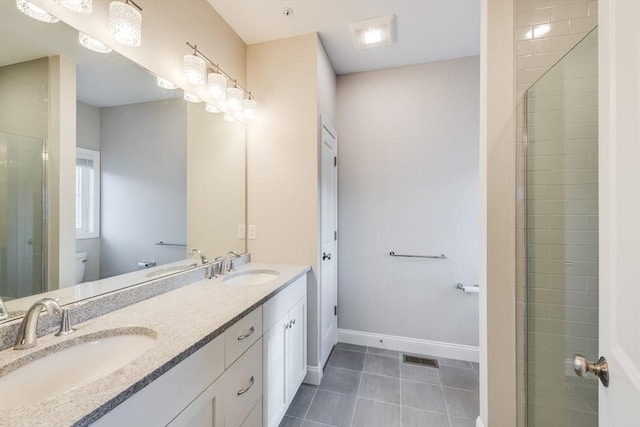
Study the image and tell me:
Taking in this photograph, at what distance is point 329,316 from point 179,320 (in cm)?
163

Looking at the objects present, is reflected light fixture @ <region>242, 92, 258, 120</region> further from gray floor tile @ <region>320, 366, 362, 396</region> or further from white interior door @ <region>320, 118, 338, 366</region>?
gray floor tile @ <region>320, 366, 362, 396</region>

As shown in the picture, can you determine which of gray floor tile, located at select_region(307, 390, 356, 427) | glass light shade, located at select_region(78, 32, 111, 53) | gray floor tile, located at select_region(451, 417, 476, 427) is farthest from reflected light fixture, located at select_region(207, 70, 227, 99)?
gray floor tile, located at select_region(451, 417, 476, 427)

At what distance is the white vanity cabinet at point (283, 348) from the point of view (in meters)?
1.39

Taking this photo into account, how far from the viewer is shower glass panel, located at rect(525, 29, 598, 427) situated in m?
1.10

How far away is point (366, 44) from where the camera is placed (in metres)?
2.18

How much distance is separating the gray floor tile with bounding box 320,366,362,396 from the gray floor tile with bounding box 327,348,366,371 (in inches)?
2.3

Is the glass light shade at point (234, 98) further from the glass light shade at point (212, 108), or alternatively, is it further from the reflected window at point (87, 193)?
the reflected window at point (87, 193)

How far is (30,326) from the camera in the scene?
2.66 feet

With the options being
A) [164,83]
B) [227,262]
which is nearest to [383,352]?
[227,262]

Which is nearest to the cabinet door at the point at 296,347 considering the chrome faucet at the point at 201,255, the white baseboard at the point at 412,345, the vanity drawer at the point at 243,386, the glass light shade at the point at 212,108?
the vanity drawer at the point at 243,386

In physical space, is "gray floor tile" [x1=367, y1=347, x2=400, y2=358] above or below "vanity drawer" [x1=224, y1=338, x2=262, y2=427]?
below

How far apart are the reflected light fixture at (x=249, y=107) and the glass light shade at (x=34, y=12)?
115 cm

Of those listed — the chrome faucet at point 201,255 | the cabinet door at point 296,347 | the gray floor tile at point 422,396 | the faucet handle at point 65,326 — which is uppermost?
the chrome faucet at point 201,255
